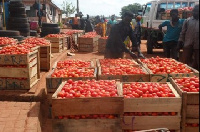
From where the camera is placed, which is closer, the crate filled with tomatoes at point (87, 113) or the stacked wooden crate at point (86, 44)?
the crate filled with tomatoes at point (87, 113)

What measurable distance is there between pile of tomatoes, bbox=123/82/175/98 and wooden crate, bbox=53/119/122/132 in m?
0.50

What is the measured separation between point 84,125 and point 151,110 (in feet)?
3.15

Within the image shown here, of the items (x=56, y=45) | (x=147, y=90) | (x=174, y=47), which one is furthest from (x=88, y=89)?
(x=56, y=45)

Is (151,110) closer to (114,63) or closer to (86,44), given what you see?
(114,63)

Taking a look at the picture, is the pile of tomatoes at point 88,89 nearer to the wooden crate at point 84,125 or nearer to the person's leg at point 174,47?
the wooden crate at point 84,125

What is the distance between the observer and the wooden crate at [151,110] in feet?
12.0

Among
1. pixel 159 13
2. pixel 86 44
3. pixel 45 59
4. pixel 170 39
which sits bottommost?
pixel 45 59

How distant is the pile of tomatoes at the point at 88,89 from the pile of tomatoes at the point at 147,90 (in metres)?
0.21

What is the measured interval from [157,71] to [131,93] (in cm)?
155

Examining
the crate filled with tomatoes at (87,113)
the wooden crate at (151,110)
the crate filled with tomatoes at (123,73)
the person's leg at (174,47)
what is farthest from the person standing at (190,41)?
the crate filled with tomatoes at (87,113)

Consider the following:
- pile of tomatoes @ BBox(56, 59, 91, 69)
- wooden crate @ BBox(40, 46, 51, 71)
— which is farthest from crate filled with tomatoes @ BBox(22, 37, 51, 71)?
pile of tomatoes @ BBox(56, 59, 91, 69)

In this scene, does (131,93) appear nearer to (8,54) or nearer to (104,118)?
(104,118)

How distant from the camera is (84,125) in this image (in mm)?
3551

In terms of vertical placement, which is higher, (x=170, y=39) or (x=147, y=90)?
(x=170, y=39)
